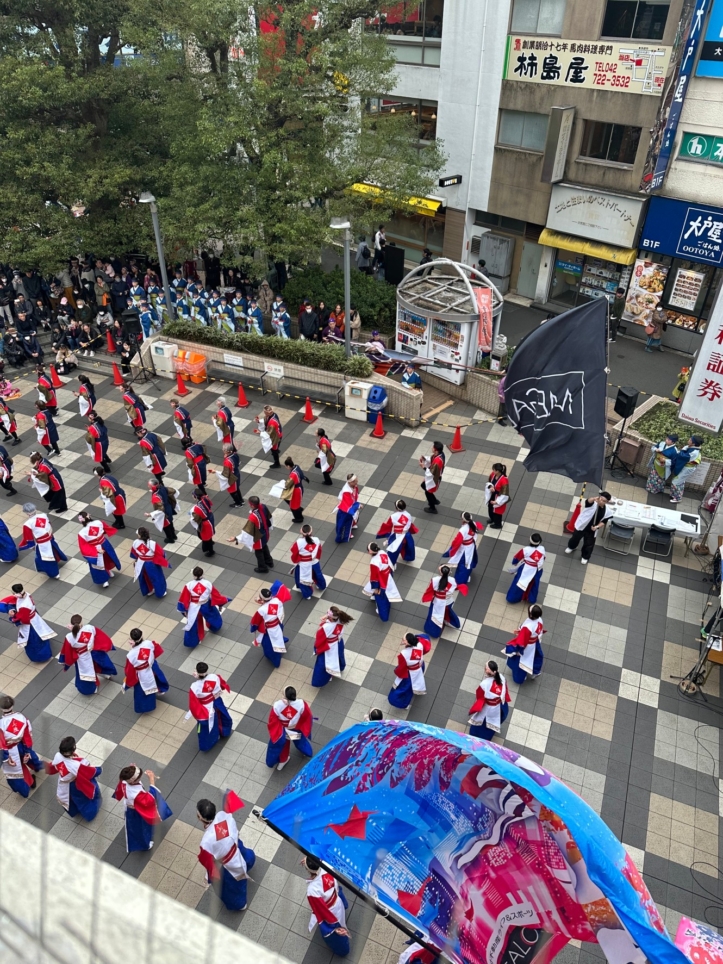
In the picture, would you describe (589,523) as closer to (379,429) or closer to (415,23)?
(379,429)

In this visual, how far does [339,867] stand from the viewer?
437 centimetres

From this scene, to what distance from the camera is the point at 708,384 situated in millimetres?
13227

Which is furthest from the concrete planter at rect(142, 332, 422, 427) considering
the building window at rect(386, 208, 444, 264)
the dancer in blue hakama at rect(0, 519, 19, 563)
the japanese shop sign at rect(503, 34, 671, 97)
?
the japanese shop sign at rect(503, 34, 671, 97)

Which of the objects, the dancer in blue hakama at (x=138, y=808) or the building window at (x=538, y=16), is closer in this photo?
the dancer in blue hakama at (x=138, y=808)

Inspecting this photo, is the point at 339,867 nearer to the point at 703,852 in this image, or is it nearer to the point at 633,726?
the point at 703,852

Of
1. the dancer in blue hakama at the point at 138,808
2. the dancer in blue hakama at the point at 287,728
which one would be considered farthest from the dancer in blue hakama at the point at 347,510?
the dancer in blue hakama at the point at 138,808

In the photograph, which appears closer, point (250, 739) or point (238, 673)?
point (250, 739)

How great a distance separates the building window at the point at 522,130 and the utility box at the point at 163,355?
11.2 meters

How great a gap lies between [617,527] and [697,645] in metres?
2.36

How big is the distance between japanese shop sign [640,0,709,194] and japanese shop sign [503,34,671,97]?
259 mm

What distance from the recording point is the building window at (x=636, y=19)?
16.3m

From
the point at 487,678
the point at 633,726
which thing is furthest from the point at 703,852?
the point at 487,678

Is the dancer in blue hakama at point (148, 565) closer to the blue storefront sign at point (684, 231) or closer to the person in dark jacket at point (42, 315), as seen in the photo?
the person in dark jacket at point (42, 315)

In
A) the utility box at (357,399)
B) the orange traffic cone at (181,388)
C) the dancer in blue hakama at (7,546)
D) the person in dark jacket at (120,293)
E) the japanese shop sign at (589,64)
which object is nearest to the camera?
the dancer in blue hakama at (7,546)
